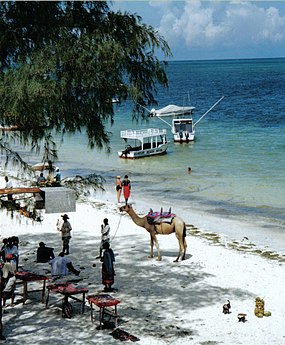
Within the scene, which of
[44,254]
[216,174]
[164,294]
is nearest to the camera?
[164,294]

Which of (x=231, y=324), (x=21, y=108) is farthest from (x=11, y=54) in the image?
(x=231, y=324)

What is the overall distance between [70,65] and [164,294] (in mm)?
6945

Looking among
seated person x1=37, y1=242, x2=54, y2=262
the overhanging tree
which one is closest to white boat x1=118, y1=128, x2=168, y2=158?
seated person x1=37, y1=242, x2=54, y2=262

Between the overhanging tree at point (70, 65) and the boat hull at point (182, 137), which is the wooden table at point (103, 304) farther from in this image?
the boat hull at point (182, 137)

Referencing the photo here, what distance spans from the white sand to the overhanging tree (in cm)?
415

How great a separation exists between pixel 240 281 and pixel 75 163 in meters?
30.9

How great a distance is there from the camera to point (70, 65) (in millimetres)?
10531

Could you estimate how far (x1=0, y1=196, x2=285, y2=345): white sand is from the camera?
41.2ft

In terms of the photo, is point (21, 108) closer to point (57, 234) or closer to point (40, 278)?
point (40, 278)

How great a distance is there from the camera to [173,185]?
3597cm

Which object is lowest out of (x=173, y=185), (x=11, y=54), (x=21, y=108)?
(x=173, y=185)

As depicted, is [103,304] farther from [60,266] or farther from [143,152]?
[143,152]

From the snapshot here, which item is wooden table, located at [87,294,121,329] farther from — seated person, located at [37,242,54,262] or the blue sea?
seated person, located at [37,242,54,262]

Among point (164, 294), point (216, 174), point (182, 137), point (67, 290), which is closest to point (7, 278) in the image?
point (67, 290)
